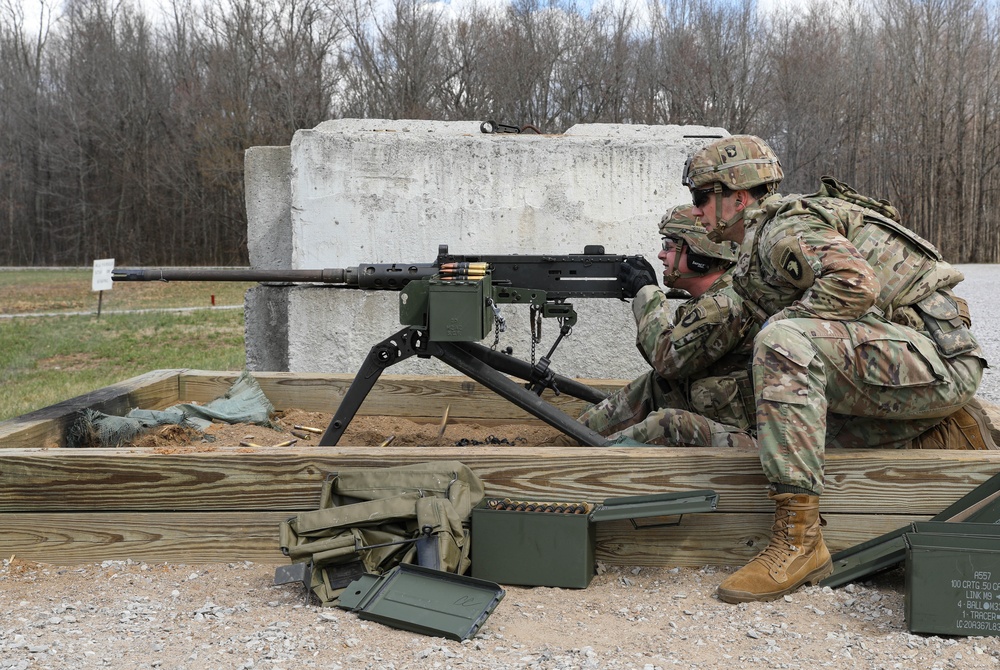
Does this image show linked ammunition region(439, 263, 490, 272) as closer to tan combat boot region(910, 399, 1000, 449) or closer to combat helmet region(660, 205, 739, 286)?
combat helmet region(660, 205, 739, 286)

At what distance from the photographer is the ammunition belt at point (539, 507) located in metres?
2.96

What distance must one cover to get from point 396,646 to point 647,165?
11.8ft

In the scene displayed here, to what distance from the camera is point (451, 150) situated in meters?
5.43

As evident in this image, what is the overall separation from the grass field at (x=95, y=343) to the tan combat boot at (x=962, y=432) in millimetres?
6531

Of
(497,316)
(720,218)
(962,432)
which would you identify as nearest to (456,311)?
(497,316)

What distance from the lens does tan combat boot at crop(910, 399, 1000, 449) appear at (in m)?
3.20

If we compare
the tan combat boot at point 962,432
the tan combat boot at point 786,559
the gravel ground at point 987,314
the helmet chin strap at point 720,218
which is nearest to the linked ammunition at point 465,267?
the helmet chin strap at point 720,218

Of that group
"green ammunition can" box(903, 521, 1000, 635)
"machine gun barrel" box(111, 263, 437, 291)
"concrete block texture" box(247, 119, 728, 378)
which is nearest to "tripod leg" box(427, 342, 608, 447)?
"machine gun barrel" box(111, 263, 437, 291)

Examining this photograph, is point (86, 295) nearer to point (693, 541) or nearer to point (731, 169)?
point (731, 169)

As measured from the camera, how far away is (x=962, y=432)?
3209 mm

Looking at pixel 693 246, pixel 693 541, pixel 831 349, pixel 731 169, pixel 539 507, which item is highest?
pixel 731 169

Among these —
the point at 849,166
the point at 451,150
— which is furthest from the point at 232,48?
the point at 451,150

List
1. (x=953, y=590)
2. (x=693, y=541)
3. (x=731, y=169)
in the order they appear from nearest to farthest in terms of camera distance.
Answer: (x=953, y=590)
(x=693, y=541)
(x=731, y=169)

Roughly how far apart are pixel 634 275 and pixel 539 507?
4.37ft
